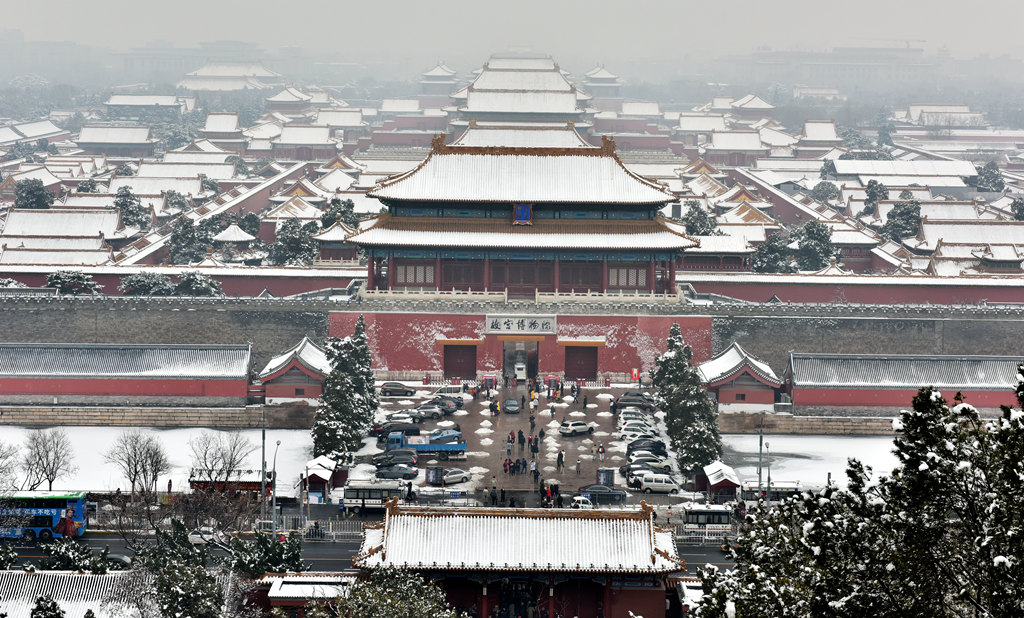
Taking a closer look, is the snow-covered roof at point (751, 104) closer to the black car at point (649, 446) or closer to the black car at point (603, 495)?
Result: the black car at point (649, 446)

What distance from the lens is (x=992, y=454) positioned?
12.3 metres

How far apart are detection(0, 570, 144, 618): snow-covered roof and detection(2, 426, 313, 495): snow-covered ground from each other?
9.48m

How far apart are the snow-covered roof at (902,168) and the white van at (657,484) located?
5184cm

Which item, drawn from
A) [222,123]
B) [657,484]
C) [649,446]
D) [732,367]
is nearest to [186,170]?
[222,123]

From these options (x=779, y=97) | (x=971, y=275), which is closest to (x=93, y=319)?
(x=971, y=275)

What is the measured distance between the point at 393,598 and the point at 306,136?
253 feet

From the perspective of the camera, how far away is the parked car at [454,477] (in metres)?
32.0

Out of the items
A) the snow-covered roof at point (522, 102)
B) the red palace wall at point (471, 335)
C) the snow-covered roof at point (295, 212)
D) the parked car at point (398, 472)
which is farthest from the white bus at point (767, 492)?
the snow-covered roof at point (522, 102)

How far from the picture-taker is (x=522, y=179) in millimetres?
43531

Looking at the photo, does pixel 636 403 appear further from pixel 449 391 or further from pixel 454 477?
pixel 454 477

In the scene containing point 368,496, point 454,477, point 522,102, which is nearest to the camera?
point 368,496

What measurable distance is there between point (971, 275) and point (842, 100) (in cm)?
11932

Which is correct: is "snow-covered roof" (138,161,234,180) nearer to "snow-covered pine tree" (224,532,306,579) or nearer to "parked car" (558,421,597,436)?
"parked car" (558,421,597,436)

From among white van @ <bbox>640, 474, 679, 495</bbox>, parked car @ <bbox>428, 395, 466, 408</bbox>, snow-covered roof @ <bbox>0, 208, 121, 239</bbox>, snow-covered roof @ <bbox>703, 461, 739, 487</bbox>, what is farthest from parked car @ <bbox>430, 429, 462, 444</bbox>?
snow-covered roof @ <bbox>0, 208, 121, 239</bbox>
